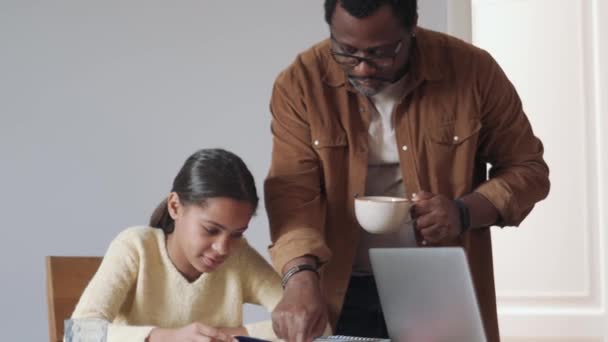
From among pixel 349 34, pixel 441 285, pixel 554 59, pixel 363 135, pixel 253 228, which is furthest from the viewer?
pixel 554 59

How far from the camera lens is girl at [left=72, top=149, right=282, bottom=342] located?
1697 mm

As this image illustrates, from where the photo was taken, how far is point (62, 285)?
176 centimetres

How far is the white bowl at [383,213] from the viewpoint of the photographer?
4.81 ft

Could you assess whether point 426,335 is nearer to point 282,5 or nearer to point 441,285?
point 441,285

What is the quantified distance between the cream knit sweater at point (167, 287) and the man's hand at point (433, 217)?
0.40 m

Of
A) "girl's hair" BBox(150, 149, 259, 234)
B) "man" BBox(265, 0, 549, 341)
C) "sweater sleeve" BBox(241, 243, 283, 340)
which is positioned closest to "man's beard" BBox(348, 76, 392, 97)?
"man" BBox(265, 0, 549, 341)

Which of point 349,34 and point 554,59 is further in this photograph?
point 554,59

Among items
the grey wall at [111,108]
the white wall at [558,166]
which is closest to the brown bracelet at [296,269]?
the grey wall at [111,108]

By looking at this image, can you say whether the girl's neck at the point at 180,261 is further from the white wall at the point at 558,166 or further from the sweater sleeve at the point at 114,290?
the white wall at the point at 558,166

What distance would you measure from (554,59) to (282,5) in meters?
1.45

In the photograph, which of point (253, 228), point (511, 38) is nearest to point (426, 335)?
point (253, 228)

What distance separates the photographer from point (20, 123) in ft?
10.4

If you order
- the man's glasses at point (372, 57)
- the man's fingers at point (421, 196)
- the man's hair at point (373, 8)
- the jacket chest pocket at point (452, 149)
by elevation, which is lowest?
the man's fingers at point (421, 196)

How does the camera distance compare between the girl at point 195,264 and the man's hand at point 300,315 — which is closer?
the man's hand at point 300,315
